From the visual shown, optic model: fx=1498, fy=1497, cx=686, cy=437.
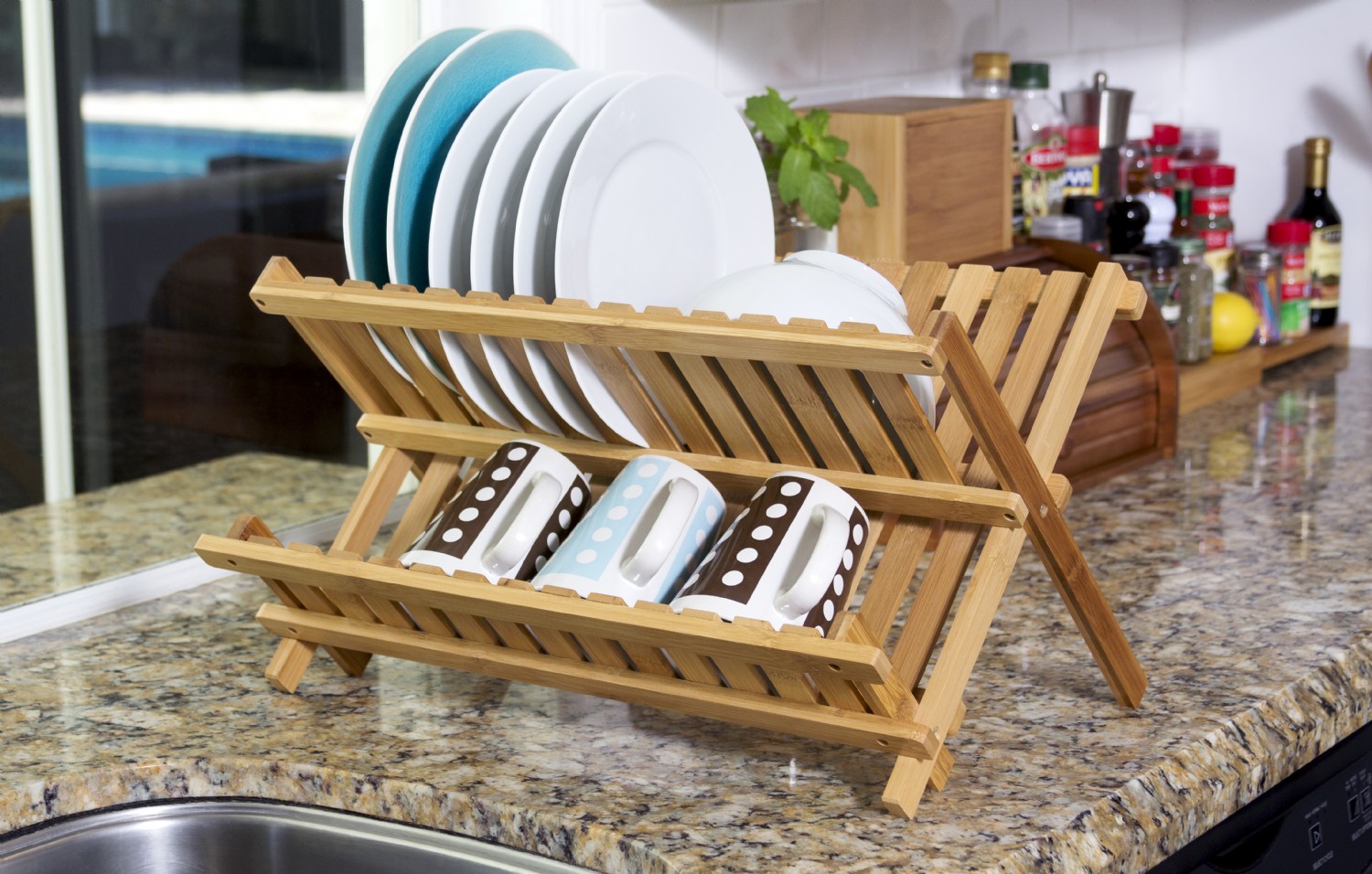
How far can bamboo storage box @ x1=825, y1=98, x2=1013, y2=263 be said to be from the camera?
1496mm

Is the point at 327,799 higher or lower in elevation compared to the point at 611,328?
lower

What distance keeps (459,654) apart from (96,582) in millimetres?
455

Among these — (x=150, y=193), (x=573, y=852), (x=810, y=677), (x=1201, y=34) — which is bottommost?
(x=573, y=852)

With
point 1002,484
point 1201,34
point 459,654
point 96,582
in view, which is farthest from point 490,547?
point 1201,34

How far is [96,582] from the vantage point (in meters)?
1.18

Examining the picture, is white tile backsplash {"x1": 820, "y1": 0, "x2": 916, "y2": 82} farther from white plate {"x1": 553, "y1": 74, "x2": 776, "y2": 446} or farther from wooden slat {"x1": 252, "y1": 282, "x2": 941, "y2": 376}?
wooden slat {"x1": 252, "y1": 282, "x2": 941, "y2": 376}

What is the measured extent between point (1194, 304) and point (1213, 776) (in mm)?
1078

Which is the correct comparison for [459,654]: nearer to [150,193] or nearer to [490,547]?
[490,547]

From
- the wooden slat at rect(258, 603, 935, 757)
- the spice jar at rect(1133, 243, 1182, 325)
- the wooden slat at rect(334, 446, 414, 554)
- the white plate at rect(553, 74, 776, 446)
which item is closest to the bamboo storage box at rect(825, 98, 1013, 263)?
the spice jar at rect(1133, 243, 1182, 325)

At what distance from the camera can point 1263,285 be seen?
2.00 meters

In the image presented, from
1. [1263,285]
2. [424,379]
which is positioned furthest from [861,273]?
[1263,285]

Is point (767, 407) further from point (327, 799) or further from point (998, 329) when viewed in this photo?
point (327, 799)

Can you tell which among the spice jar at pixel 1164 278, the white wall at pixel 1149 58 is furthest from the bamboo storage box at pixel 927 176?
the spice jar at pixel 1164 278

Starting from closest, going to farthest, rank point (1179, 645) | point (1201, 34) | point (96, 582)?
point (1179, 645) < point (96, 582) < point (1201, 34)
